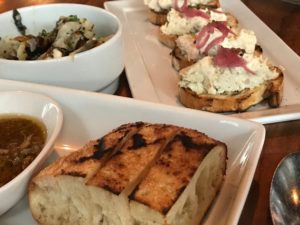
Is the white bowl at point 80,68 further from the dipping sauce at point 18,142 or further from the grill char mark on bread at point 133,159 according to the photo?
the grill char mark on bread at point 133,159

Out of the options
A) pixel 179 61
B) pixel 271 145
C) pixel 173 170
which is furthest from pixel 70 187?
pixel 179 61

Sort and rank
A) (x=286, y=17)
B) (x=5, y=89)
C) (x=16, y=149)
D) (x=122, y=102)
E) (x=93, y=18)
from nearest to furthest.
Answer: (x=16, y=149), (x=122, y=102), (x=5, y=89), (x=93, y=18), (x=286, y=17)

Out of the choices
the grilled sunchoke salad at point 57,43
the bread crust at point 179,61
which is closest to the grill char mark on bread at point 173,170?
the grilled sunchoke salad at point 57,43

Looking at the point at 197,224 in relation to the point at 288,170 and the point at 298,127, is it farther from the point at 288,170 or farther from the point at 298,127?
the point at 298,127

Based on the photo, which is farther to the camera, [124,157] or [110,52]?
[110,52]

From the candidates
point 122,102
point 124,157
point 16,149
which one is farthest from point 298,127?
point 16,149
